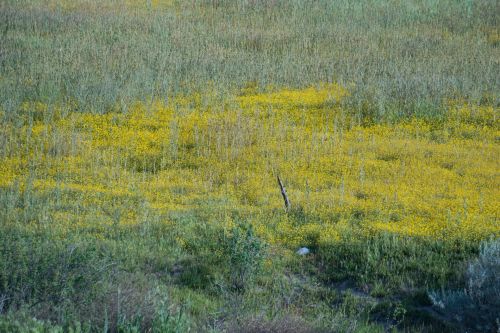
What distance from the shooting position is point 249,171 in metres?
12.2

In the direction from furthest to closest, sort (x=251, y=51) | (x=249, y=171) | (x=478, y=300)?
(x=251, y=51) < (x=249, y=171) < (x=478, y=300)

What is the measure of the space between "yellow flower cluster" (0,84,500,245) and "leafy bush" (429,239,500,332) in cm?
166

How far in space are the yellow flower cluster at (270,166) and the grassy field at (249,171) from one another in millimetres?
49

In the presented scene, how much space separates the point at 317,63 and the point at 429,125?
499 centimetres

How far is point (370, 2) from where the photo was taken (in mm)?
24984

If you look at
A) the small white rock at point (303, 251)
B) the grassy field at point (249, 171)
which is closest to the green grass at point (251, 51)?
the grassy field at point (249, 171)

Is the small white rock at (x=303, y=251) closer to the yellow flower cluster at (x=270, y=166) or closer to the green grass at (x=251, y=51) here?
the yellow flower cluster at (x=270, y=166)

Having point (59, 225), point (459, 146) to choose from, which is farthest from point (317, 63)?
point (59, 225)

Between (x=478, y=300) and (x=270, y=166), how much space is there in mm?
5720

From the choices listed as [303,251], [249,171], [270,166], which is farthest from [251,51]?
[303,251]

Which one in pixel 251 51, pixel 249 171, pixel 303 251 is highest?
pixel 251 51

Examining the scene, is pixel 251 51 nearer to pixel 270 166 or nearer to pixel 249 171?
pixel 270 166

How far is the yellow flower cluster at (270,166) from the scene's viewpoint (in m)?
9.99

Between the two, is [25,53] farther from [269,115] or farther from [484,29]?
[484,29]
